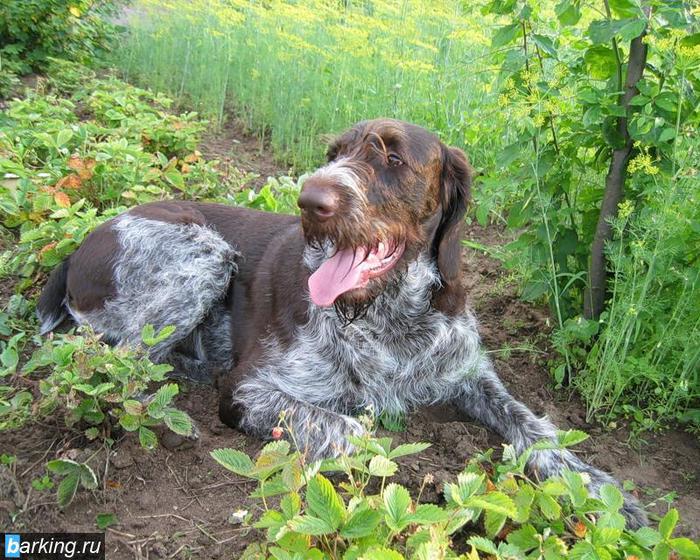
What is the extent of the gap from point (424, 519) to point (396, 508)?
0.27 ft

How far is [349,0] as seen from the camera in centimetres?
810

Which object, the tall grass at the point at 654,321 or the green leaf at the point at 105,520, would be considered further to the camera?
the tall grass at the point at 654,321

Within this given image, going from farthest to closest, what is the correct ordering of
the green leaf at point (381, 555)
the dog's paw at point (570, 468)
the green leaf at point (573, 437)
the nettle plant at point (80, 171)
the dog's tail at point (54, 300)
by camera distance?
the nettle plant at point (80, 171) < the dog's tail at point (54, 300) < the dog's paw at point (570, 468) < the green leaf at point (573, 437) < the green leaf at point (381, 555)

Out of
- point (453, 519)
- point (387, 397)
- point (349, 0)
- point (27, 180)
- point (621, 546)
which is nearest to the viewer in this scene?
point (453, 519)

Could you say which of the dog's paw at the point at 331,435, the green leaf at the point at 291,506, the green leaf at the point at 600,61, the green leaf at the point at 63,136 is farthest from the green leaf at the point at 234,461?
the green leaf at the point at 63,136

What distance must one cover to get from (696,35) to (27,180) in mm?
3936

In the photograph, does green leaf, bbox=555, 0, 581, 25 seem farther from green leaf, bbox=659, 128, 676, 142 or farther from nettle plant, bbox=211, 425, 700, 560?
nettle plant, bbox=211, 425, 700, 560

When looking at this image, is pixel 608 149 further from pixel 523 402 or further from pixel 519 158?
pixel 523 402

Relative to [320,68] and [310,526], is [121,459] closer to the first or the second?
[310,526]

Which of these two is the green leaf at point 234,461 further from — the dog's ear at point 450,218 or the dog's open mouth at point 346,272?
the dog's ear at point 450,218

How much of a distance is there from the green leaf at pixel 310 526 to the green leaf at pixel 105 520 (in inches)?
37.9

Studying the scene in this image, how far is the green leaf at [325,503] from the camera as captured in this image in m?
1.83

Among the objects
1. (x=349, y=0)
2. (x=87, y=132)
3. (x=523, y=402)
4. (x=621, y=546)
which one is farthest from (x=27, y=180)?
(x=349, y=0)

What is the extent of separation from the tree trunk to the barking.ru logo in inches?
108
